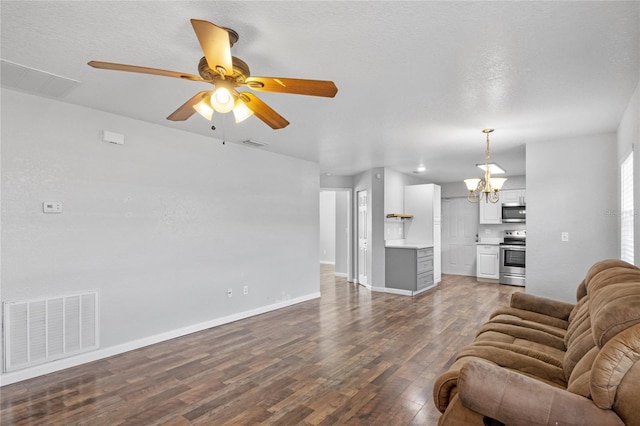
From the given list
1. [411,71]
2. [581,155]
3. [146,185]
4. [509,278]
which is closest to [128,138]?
[146,185]

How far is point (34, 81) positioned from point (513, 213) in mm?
8568

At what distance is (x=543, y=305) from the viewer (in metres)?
2.98

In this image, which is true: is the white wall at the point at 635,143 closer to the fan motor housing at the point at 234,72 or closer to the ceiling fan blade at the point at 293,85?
the ceiling fan blade at the point at 293,85

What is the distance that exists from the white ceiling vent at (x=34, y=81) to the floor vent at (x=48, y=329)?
1819mm

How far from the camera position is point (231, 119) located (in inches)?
145

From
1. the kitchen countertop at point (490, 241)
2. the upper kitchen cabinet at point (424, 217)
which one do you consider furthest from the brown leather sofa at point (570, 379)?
the kitchen countertop at point (490, 241)

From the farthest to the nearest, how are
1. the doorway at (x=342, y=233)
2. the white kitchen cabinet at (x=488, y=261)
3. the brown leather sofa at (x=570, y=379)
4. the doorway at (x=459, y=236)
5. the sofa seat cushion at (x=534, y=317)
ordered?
the doorway at (x=459, y=236), the white kitchen cabinet at (x=488, y=261), the doorway at (x=342, y=233), the sofa seat cushion at (x=534, y=317), the brown leather sofa at (x=570, y=379)

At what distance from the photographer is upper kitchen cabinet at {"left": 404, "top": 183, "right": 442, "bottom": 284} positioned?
7258 mm

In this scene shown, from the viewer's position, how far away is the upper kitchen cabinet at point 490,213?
810 centimetres

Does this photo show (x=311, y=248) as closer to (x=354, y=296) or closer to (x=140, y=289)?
(x=354, y=296)

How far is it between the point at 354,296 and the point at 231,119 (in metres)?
4.05

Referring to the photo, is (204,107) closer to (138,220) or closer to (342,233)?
(138,220)

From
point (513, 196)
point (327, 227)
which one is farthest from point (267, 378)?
point (327, 227)

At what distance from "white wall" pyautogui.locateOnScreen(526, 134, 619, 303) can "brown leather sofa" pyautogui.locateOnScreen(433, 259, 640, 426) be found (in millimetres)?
2397
